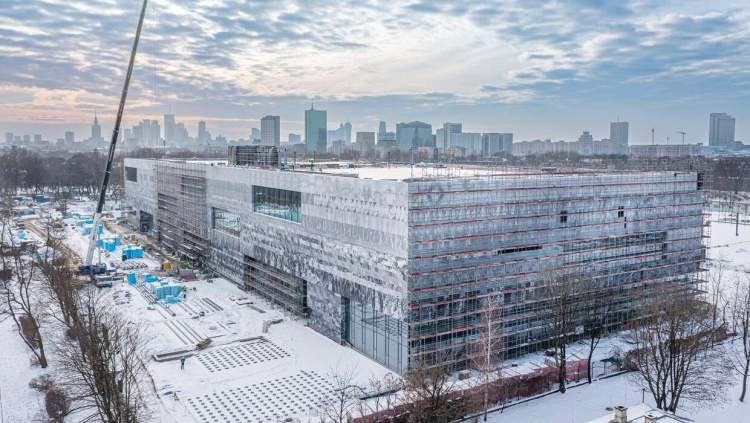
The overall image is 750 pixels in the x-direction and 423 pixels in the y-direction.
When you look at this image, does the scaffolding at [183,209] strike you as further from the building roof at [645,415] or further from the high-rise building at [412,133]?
the high-rise building at [412,133]

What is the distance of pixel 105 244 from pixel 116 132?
18.5 meters

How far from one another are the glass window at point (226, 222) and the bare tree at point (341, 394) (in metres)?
23.2

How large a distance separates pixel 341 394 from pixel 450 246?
34.0ft

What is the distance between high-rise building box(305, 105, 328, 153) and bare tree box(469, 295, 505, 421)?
150 m

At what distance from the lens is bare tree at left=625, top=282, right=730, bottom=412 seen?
1156 inches

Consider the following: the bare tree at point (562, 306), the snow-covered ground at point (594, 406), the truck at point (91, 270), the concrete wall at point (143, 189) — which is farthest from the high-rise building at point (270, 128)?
the snow-covered ground at point (594, 406)

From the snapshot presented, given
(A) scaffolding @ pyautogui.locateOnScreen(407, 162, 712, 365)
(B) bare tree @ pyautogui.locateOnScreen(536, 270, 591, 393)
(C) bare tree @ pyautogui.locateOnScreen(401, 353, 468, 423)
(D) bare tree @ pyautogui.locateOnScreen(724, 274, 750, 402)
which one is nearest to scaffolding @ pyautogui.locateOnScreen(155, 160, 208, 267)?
(A) scaffolding @ pyautogui.locateOnScreen(407, 162, 712, 365)

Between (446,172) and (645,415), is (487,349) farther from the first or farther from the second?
(446,172)

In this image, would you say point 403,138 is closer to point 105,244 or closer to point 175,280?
point 105,244

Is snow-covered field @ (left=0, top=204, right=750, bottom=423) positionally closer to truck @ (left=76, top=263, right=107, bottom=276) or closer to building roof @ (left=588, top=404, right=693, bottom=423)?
building roof @ (left=588, top=404, right=693, bottom=423)

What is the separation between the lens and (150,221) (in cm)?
8812

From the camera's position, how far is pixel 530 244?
36406 mm

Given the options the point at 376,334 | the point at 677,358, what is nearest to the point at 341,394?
the point at 376,334

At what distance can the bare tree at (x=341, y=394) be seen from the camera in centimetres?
2817
